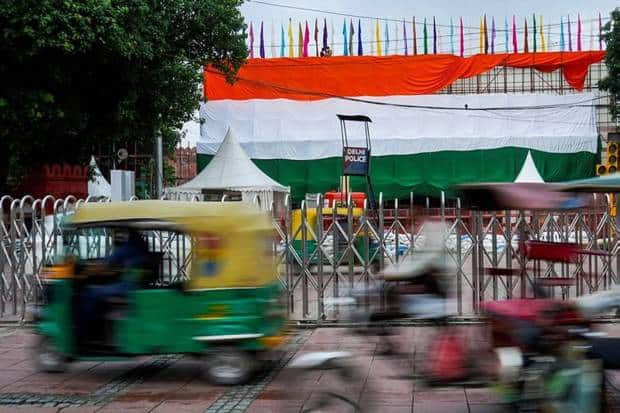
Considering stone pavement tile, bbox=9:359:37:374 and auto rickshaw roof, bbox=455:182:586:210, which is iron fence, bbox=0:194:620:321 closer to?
stone pavement tile, bbox=9:359:37:374

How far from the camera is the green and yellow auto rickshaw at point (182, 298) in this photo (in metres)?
7.36

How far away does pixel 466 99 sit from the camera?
120 ft

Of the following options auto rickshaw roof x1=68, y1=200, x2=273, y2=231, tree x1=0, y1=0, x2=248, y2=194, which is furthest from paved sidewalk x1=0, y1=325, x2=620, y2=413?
tree x1=0, y1=0, x2=248, y2=194

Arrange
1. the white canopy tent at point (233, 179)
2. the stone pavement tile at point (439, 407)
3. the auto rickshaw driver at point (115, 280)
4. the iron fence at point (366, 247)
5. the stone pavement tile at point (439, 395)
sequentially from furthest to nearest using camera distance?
the white canopy tent at point (233, 179) < the iron fence at point (366, 247) < the auto rickshaw driver at point (115, 280) < the stone pavement tile at point (439, 395) < the stone pavement tile at point (439, 407)

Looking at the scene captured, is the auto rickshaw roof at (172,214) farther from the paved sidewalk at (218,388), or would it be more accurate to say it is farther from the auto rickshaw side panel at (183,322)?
the paved sidewalk at (218,388)

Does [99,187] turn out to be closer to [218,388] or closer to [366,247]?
[366,247]

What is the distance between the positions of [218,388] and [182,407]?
25.4 inches

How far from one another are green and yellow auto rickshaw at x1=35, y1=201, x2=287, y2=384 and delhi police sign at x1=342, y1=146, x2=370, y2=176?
44.2 ft

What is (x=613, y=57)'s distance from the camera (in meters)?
28.7

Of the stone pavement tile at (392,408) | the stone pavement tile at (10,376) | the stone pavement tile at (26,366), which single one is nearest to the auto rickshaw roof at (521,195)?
the stone pavement tile at (392,408)

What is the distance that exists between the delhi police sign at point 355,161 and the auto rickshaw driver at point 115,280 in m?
13.3

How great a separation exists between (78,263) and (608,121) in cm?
3687

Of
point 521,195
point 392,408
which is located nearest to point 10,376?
point 392,408

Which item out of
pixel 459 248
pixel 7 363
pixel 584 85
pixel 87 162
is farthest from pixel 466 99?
pixel 7 363
